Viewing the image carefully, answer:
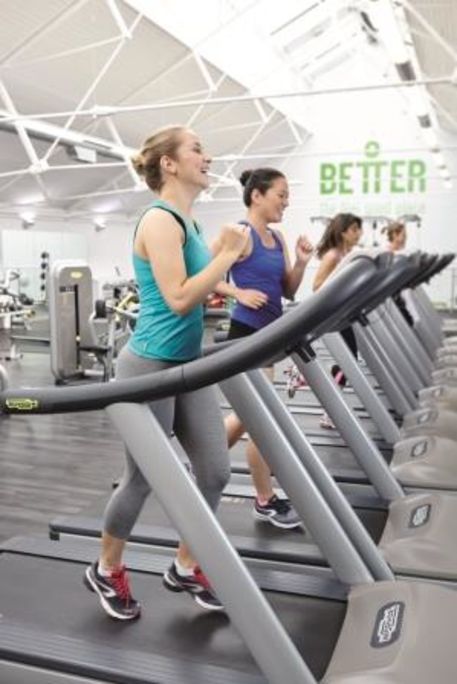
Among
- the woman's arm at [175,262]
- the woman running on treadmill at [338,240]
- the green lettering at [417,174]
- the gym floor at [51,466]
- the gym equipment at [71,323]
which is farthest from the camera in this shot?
the green lettering at [417,174]

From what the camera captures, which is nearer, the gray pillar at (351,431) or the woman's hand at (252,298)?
the woman's hand at (252,298)

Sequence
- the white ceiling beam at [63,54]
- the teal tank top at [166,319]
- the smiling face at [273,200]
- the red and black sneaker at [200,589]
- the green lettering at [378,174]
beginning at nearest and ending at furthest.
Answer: the teal tank top at [166,319], the red and black sneaker at [200,589], the smiling face at [273,200], the white ceiling beam at [63,54], the green lettering at [378,174]

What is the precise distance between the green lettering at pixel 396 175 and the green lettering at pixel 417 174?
0.17 meters

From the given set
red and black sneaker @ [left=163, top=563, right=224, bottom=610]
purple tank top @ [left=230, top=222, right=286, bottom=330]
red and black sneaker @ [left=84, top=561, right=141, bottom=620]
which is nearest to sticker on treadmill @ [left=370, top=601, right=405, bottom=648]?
red and black sneaker @ [left=163, top=563, right=224, bottom=610]

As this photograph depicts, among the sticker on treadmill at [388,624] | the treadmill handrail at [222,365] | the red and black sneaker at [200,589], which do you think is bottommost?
the red and black sneaker at [200,589]

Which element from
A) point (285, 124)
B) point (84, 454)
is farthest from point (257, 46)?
point (84, 454)

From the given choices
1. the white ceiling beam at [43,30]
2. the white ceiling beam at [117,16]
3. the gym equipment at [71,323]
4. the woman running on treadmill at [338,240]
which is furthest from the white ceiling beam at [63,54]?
the woman running on treadmill at [338,240]

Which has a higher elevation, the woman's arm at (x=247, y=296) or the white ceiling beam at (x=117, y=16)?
the white ceiling beam at (x=117, y=16)

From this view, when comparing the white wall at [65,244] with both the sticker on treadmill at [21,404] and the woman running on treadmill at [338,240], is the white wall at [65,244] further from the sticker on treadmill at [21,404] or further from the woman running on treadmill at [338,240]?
the sticker on treadmill at [21,404]

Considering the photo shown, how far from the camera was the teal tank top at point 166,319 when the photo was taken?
186 cm

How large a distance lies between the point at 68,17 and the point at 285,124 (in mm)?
8289

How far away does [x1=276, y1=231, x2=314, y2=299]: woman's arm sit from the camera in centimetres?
257

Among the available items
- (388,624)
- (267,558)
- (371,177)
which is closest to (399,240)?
(267,558)

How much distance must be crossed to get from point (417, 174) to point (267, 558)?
49.6 ft
